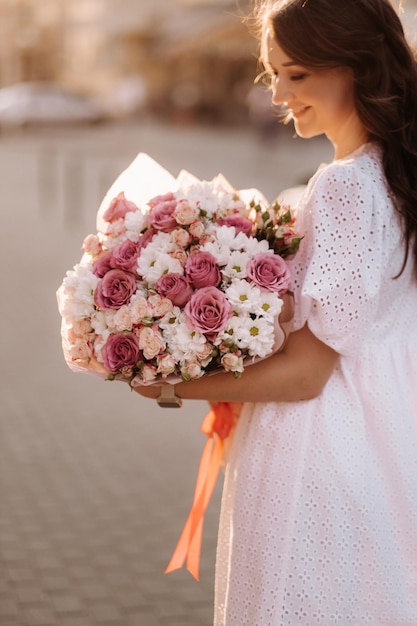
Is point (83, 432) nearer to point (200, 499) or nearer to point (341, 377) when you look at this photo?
point (200, 499)

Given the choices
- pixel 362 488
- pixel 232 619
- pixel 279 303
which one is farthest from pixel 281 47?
pixel 232 619

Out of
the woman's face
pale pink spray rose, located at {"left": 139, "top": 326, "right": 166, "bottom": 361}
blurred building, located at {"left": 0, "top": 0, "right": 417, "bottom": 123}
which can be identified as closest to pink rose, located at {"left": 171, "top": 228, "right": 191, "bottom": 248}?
pale pink spray rose, located at {"left": 139, "top": 326, "right": 166, "bottom": 361}

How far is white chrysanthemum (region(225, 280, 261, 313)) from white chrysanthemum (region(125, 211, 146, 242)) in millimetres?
259

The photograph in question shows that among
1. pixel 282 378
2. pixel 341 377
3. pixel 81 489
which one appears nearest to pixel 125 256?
pixel 282 378

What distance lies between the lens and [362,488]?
206 cm

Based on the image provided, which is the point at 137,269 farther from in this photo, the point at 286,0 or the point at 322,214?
the point at 286,0

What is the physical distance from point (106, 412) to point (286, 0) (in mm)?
4091

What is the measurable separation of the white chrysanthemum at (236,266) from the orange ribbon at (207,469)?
40 cm

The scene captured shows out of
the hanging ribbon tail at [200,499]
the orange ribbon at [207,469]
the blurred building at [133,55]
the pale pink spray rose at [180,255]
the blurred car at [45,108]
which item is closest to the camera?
the pale pink spray rose at [180,255]

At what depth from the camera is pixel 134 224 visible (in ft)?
6.92

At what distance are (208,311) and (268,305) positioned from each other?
0.12m

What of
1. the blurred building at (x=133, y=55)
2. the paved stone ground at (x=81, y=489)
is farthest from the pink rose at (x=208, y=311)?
the blurred building at (x=133, y=55)

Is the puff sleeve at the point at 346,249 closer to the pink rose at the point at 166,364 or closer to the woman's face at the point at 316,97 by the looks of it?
the woman's face at the point at 316,97

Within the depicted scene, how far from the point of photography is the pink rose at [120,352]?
196 centimetres
